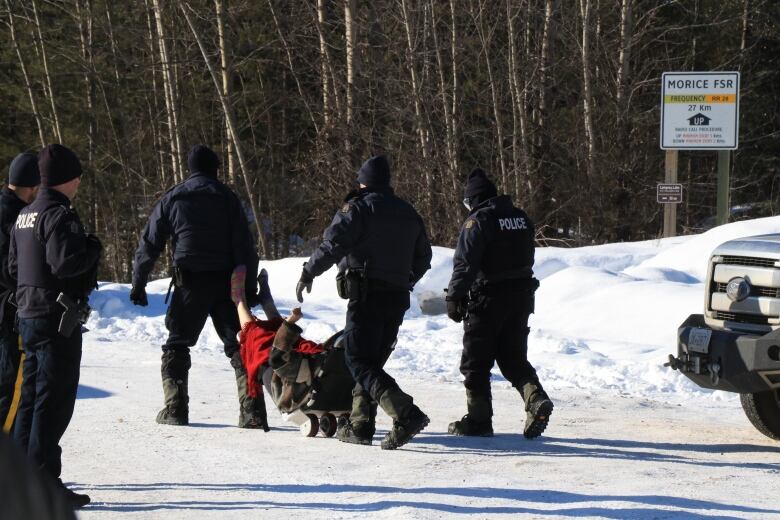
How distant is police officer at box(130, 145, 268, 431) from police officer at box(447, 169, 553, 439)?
1.44m

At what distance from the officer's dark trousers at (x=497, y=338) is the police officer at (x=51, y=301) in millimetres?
2781

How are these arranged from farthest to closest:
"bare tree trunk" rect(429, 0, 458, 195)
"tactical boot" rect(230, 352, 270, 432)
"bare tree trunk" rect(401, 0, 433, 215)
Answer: "bare tree trunk" rect(401, 0, 433, 215) < "bare tree trunk" rect(429, 0, 458, 195) < "tactical boot" rect(230, 352, 270, 432)

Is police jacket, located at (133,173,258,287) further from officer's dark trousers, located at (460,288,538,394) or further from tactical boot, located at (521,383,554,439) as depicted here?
tactical boot, located at (521,383,554,439)

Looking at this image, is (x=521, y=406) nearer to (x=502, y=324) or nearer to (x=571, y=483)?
(x=502, y=324)

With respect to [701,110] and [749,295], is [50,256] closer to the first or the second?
[749,295]

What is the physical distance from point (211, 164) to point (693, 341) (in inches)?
136

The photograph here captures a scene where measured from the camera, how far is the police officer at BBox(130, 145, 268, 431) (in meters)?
7.71

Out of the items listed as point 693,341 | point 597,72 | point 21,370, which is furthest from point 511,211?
point 597,72

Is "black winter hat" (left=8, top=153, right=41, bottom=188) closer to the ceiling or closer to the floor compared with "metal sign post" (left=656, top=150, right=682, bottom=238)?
closer to the ceiling

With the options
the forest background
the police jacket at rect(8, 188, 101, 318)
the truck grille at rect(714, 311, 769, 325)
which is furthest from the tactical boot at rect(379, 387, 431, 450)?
the forest background

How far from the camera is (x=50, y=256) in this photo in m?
5.28

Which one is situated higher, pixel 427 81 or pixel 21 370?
pixel 427 81

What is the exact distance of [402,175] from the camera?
22.1 metres

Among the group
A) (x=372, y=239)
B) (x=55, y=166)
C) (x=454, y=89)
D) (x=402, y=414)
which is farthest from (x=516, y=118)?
(x=55, y=166)
